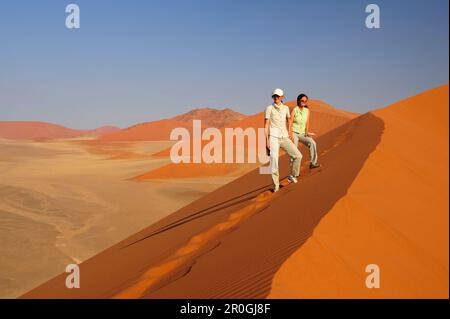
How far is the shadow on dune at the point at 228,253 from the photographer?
394cm

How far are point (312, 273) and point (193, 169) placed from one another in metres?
27.3

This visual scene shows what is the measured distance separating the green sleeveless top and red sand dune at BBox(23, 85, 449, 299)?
988 millimetres

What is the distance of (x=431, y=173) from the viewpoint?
7035mm

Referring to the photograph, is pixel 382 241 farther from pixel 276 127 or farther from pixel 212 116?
pixel 212 116

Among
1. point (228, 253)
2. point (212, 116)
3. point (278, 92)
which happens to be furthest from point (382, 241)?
point (212, 116)

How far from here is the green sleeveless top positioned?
8125 millimetres

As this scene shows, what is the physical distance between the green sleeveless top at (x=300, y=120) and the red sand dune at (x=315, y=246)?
988 mm

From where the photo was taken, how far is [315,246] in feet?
13.1

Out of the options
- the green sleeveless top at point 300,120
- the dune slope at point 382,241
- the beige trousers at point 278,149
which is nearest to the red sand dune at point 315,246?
the dune slope at point 382,241

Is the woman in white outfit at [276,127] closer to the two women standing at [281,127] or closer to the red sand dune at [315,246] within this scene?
the two women standing at [281,127]

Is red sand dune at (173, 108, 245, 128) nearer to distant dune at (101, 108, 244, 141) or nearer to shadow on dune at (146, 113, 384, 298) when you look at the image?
distant dune at (101, 108, 244, 141)

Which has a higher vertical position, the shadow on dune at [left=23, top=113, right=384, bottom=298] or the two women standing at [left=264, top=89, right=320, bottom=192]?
the two women standing at [left=264, top=89, right=320, bottom=192]

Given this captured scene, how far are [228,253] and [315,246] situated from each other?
1057 millimetres

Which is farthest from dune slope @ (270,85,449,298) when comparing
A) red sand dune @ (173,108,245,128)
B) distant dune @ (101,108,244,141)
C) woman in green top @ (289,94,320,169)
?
red sand dune @ (173,108,245,128)
